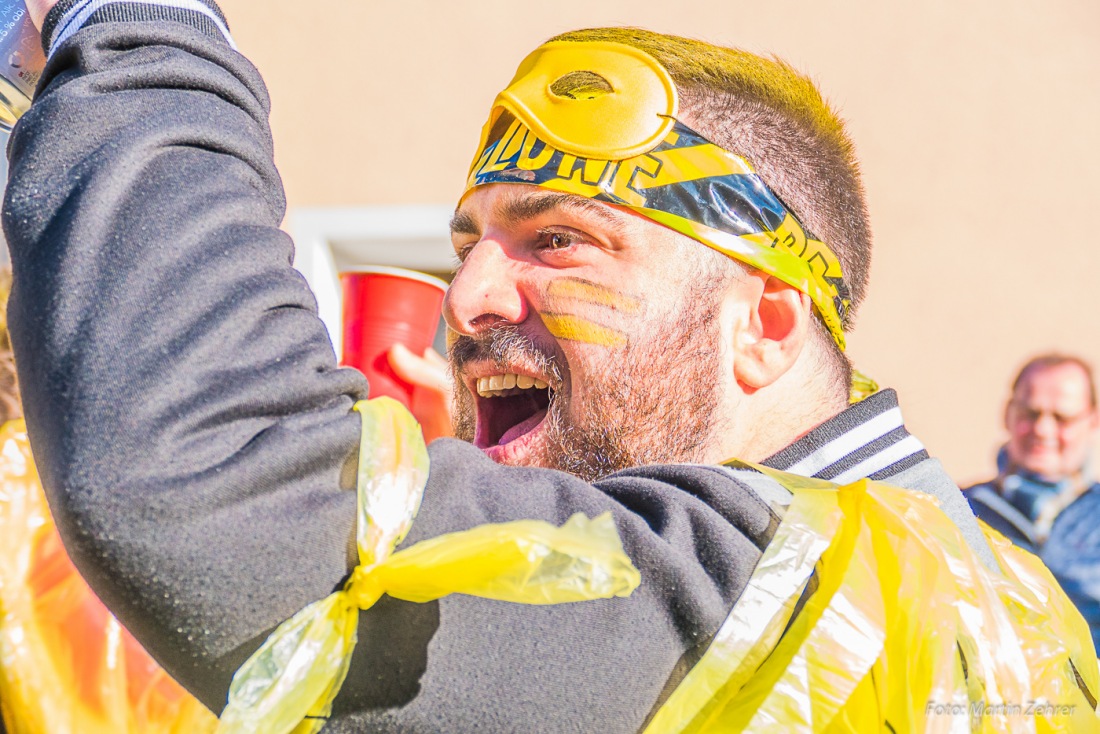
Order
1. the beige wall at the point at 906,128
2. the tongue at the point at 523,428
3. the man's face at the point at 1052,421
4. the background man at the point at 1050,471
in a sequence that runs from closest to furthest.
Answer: the tongue at the point at 523,428 → the background man at the point at 1050,471 → the man's face at the point at 1052,421 → the beige wall at the point at 906,128

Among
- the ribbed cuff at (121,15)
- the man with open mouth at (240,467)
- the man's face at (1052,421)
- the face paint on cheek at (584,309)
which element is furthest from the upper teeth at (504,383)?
the man's face at (1052,421)

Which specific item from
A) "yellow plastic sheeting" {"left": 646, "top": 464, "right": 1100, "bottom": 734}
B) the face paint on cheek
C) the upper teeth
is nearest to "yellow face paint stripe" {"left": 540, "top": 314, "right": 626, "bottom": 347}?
the face paint on cheek

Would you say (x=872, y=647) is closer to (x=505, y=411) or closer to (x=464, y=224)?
(x=505, y=411)

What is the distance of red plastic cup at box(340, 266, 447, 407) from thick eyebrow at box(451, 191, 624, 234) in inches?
38.8

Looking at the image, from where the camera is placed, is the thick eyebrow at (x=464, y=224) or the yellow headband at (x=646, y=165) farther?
the thick eyebrow at (x=464, y=224)

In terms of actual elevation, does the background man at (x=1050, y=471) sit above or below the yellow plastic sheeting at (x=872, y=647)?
below

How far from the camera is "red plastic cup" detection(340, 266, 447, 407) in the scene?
2.94 metres

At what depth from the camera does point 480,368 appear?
1.92 meters

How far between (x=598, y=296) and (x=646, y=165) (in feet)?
0.93

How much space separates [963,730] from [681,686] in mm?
303

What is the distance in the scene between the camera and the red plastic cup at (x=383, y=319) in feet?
9.66

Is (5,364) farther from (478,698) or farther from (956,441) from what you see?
(956,441)

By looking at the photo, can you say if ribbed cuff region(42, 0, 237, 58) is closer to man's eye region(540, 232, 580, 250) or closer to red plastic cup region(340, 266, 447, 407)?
man's eye region(540, 232, 580, 250)

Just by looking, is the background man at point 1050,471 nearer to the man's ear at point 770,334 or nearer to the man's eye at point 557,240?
the man's ear at point 770,334
